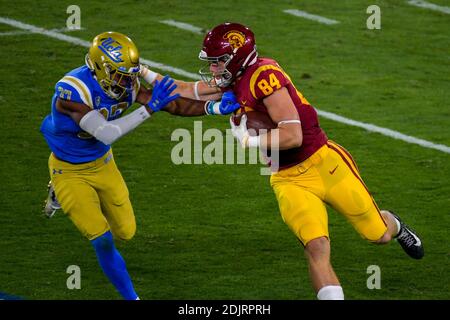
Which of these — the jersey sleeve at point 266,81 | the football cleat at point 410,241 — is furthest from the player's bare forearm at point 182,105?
the football cleat at point 410,241

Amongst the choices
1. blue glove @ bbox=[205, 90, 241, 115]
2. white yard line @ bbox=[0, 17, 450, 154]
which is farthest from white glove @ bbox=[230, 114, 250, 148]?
white yard line @ bbox=[0, 17, 450, 154]

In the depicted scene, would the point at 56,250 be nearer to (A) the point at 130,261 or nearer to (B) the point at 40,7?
(A) the point at 130,261

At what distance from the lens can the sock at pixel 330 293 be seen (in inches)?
290

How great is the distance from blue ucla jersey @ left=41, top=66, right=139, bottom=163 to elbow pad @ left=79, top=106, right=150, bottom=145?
147 millimetres

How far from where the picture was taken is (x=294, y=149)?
7945 mm

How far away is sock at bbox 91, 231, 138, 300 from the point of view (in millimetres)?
8016

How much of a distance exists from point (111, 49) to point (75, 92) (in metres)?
0.38

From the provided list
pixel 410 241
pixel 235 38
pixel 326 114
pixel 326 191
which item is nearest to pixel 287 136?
pixel 326 191

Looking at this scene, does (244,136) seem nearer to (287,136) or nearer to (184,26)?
(287,136)

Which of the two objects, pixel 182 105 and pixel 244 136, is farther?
pixel 182 105

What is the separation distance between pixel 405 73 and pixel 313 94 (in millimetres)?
1228

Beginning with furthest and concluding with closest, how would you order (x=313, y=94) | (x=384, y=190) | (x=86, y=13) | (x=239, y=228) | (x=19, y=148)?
(x=86, y=13) → (x=313, y=94) → (x=19, y=148) → (x=384, y=190) → (x=239, y=228)

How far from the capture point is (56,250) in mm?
9148

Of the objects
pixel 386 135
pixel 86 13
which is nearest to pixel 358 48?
pixel 386 135
